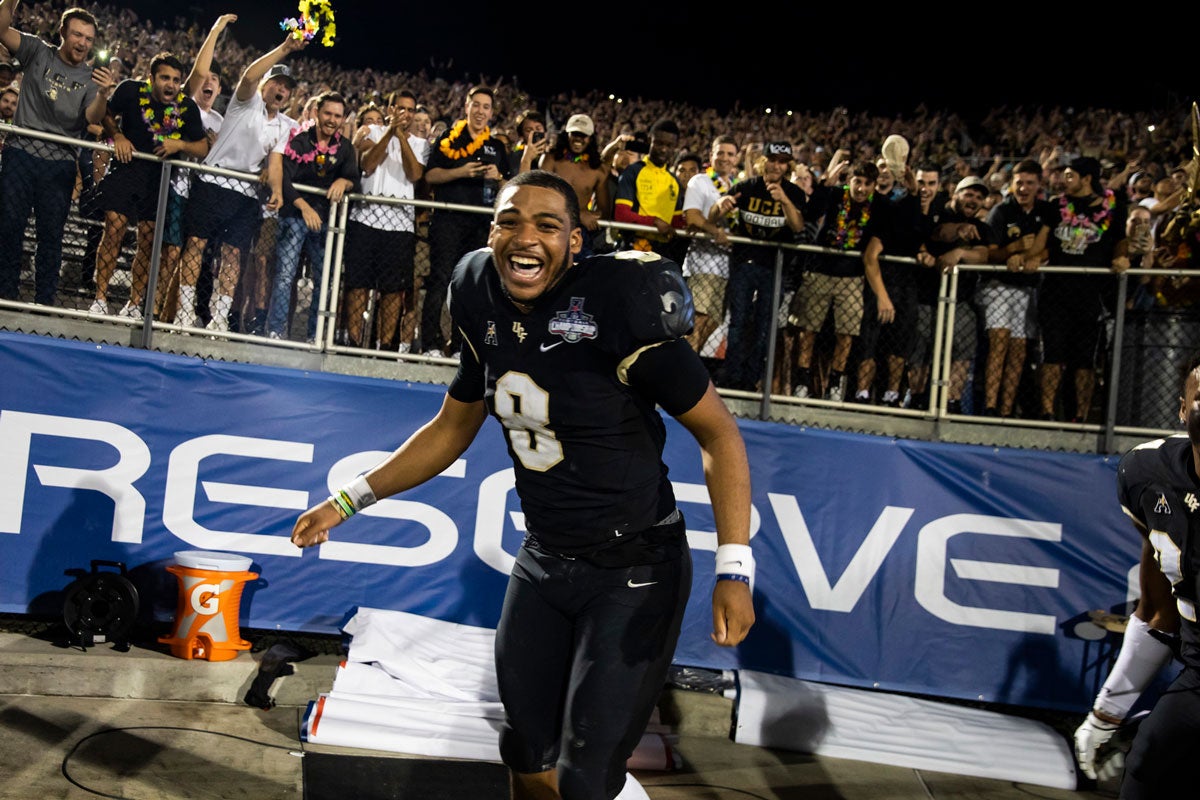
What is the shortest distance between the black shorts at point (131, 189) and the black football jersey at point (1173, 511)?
6.42m

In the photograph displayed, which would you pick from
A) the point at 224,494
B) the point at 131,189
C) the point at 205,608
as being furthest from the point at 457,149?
the point at 205,608

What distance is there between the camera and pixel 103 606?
22.8 ft

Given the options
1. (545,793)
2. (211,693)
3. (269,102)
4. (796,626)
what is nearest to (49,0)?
(269,102)

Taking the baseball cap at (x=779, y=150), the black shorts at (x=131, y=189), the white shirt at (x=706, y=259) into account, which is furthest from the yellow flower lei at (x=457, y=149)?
the baseball cap at (x=779, y=150)

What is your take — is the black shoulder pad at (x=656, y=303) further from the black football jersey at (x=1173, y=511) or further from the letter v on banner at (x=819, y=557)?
the letter v on banner at (x=819, y=557)

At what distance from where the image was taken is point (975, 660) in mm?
7836

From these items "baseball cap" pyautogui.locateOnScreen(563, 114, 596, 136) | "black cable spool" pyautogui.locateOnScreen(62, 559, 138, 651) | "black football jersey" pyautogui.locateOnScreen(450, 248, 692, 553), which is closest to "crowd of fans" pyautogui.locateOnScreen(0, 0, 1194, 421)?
"baseball cap" pyautogui.locateOnScreen(563, 114, 596, 136)

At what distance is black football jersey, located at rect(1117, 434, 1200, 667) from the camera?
4.02 meters

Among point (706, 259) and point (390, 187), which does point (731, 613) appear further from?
point (390, 187)

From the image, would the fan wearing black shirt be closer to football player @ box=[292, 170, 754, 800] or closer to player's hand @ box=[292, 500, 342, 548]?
player's hand @ box=[292, 500, 342, 548]

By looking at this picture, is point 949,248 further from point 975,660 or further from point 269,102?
point 269,102

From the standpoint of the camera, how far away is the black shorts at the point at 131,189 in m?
7.44

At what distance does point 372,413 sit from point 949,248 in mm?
4735

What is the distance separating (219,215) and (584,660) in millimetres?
5350
